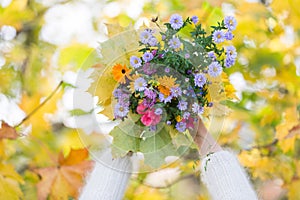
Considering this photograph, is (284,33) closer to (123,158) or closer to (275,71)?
(275,71)

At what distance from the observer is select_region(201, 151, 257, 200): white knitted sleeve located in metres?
0.77

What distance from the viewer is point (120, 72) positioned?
2.44 feet

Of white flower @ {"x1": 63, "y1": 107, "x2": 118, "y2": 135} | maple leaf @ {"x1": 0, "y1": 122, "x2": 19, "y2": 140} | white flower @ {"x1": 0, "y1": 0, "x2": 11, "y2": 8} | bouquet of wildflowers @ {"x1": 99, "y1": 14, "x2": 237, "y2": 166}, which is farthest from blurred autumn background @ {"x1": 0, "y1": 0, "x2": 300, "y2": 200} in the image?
bouquet of wildflowers @ {"x1": 99, "y1": 14, "x2": 237, "y2": 166}

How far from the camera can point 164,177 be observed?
1.39 meters

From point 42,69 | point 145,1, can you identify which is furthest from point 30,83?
point 145,1

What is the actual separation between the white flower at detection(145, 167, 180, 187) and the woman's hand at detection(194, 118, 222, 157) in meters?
0.56

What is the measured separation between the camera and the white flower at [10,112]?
47.3 inches

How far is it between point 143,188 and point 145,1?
47 centimetres

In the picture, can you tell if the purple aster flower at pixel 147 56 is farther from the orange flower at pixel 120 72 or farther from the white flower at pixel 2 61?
the white flower at pixel 2 61

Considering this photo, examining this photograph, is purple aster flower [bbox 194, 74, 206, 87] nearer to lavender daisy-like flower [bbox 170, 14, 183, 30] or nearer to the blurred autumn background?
lavender daisy-like flower [bbox 170, 14, 183, 30]

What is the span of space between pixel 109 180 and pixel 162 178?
621 mm

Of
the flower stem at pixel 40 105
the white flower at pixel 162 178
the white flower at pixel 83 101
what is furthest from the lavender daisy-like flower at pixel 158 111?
the white flower at pixel 162 178

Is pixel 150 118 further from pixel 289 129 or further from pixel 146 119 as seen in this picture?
pixel 289 129

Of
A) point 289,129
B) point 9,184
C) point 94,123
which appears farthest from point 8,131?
point 289,129
